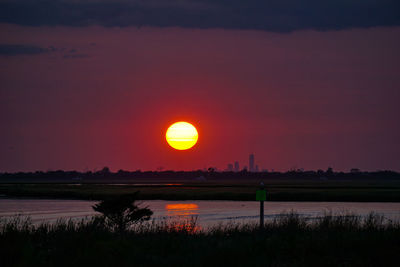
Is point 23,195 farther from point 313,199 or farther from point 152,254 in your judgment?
point 152,254

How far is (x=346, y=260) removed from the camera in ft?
48.7

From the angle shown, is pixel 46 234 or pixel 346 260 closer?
pixel 346 260

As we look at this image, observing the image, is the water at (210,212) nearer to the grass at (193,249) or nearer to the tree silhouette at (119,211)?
the tree silhouette at (119,211)

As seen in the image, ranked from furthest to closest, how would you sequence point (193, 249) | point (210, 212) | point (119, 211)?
point (210, 212) → point (119, 211) → point (193, 249)

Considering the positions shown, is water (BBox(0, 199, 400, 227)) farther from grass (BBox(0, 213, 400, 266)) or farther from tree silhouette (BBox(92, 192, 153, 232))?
grass (BBox(0, 213, 400, 266))

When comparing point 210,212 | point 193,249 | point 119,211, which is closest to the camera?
point 193,249

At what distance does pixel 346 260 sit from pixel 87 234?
23.7ft

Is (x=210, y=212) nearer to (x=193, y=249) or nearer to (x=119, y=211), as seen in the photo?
(x=119, y=211)

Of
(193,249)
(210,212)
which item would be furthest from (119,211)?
(210,212)

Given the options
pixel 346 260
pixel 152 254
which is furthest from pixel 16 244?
pixel 346 260

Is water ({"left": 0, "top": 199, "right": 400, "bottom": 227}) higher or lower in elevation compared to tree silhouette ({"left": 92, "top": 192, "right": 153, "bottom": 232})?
lower

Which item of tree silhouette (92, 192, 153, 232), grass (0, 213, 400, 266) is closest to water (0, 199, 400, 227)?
tree silhouette (92, 192, 153, 232)

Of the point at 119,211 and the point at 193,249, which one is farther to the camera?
the point at 119,211

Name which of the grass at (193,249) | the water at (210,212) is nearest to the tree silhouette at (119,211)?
the grass at (193,249)
